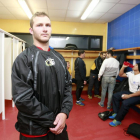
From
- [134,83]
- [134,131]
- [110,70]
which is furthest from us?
[110,70]

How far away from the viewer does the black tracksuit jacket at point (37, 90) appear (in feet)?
2.81

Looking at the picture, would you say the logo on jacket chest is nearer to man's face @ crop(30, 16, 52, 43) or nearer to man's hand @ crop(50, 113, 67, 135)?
man's face @ crop(30, 16, 52, 43)

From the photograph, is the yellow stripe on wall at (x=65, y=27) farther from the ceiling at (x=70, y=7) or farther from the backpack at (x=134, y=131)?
the backpack at (x=134, y=131)

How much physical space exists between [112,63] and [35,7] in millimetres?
2664

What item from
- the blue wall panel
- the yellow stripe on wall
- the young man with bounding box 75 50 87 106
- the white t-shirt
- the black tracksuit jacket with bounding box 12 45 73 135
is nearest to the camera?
the black tracksuit jacket with bounding box 12 45 73 135

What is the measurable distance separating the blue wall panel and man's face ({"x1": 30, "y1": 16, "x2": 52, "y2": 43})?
3.15 metres

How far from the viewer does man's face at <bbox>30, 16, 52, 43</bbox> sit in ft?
3.22

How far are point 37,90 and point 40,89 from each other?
23 millimetres

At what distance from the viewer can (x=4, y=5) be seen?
345cm

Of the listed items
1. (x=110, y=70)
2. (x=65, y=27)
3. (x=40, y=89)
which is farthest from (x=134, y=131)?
(x=65, y=27)

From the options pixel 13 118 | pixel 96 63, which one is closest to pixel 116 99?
pixel 96 63

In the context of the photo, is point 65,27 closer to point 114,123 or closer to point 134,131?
point 114,123

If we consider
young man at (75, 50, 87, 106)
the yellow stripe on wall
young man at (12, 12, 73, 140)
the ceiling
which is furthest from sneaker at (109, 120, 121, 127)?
the yellow stripe on wall

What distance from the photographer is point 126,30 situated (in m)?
3.90
